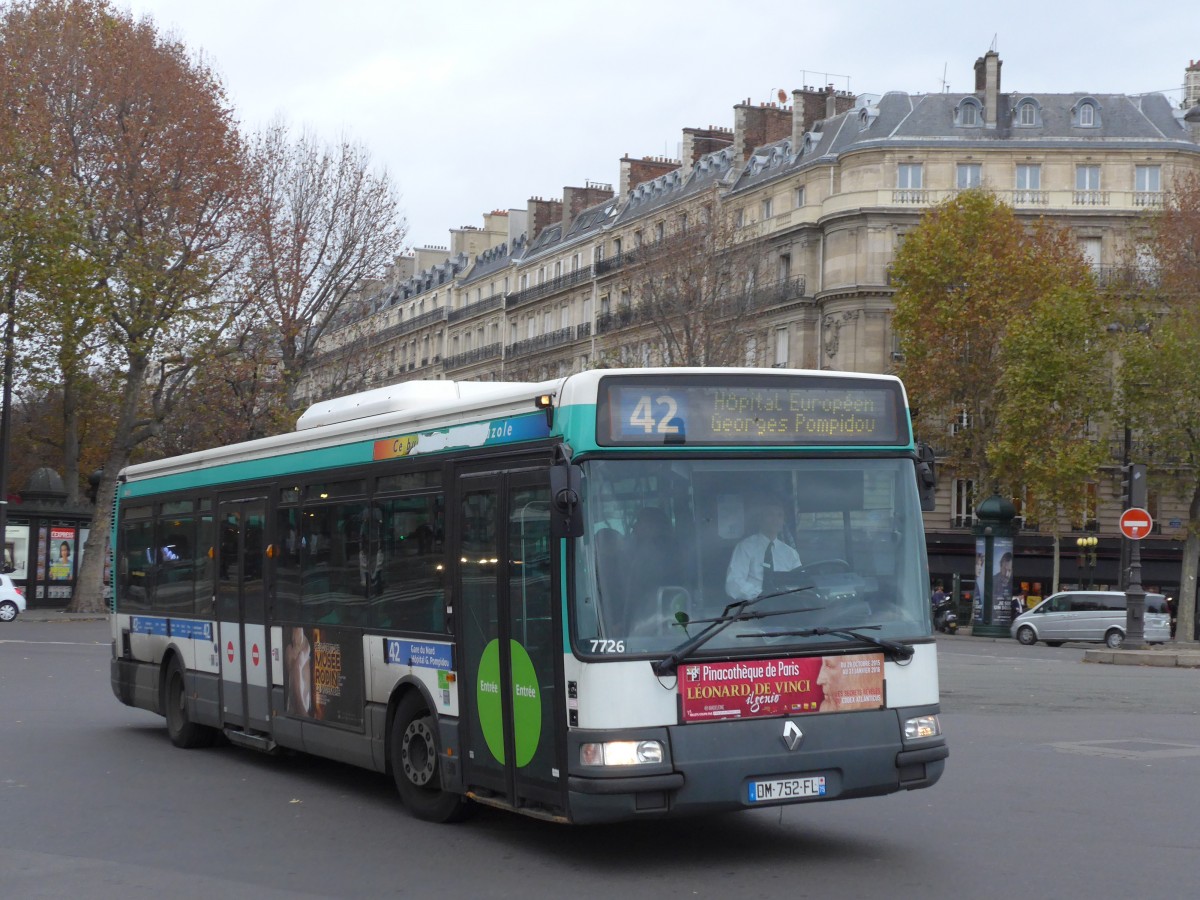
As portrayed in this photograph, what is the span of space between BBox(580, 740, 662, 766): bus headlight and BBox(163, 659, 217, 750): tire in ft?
23.0

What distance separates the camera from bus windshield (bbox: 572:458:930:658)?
26.7ft

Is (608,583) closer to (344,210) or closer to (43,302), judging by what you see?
(43,302)

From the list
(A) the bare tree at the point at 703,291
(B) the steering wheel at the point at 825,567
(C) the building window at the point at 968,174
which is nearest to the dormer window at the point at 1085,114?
(C) the building window at the point at 968,174

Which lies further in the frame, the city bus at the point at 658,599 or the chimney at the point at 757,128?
the chimney at the point at 757,128

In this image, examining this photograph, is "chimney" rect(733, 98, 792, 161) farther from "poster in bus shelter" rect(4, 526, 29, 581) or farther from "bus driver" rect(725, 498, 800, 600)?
"bus driver" rect(725, 498, 800, 600)

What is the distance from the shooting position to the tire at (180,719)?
14.2 meters

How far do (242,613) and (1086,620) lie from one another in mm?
34507

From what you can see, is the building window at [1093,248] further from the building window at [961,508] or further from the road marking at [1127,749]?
the road marking at [1127,749]

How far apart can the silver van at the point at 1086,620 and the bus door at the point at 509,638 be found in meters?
35.8

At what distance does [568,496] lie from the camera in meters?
→ 7.92

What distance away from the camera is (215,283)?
39.5m

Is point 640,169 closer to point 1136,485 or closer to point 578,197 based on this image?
point 578,197

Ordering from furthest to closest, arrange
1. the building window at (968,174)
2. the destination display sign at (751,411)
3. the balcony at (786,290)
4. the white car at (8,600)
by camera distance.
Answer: the balcony at (786,290), the building window at (968,174), the white car at (8,600), the destination display sign at (751,411)

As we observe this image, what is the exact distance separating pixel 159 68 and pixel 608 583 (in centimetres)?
3459
